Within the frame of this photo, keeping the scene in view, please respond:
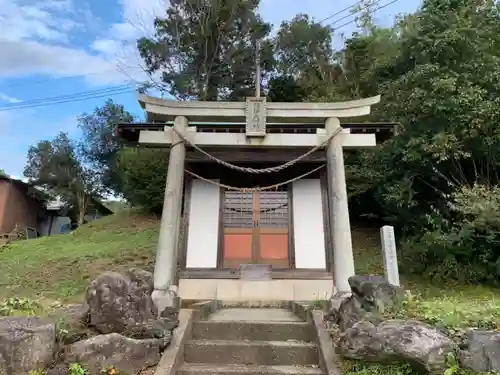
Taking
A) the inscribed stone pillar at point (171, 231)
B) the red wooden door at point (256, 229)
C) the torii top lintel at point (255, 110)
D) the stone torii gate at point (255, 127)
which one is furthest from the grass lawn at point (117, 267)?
the torii top lintel at point (255, 110)

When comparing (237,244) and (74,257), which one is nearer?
(237,244)

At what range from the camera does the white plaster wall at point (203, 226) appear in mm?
8992

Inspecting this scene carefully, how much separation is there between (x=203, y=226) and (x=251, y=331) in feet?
14.7

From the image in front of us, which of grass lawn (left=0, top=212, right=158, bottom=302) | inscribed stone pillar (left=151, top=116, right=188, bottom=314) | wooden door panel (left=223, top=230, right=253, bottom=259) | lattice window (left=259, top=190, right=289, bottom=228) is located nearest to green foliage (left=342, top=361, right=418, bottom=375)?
inscribed stone pillar (left=151, top=116, right=188, bottom=314)

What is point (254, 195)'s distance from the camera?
31.0 feet

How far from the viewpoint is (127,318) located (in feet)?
13.3

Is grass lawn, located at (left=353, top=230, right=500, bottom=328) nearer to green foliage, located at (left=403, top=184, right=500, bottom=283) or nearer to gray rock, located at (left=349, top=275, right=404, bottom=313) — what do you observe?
gray rock, located at (left=349, top=275, right=404, bottom=313)

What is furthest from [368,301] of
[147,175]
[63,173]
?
[63,173]

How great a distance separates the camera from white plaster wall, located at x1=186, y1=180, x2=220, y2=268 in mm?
8992

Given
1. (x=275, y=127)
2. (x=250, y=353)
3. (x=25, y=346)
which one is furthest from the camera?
(x=275, y=127)

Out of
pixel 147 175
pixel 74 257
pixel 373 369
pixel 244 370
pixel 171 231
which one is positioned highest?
pixel 147 175

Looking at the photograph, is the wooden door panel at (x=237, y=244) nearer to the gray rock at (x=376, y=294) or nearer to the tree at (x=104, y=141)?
the gray rock at (x=376, y=294)

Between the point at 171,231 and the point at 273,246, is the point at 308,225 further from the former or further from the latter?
the point at 171,231

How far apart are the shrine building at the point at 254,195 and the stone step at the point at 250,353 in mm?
2746
